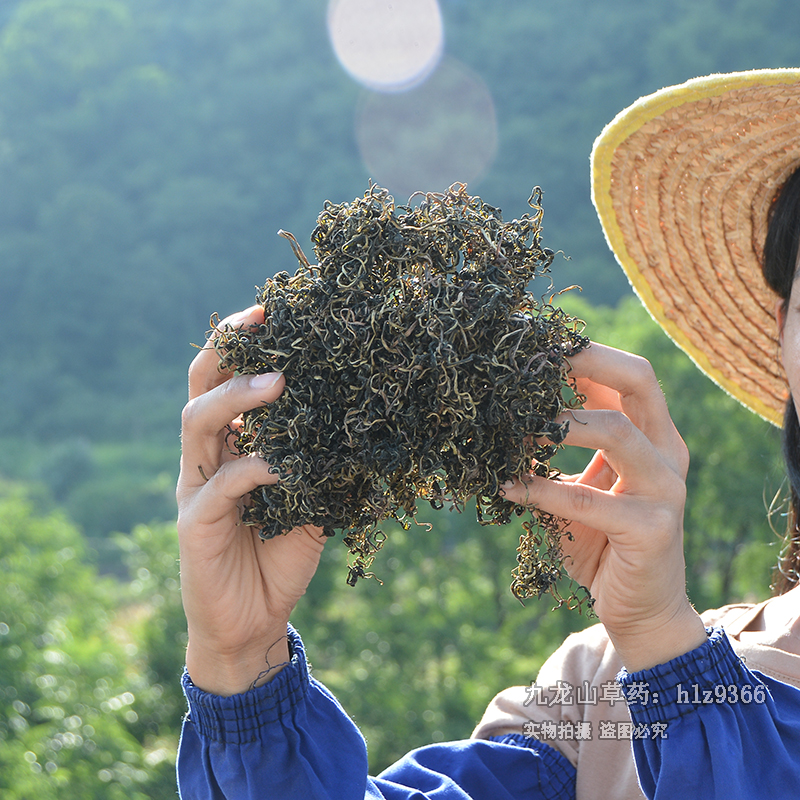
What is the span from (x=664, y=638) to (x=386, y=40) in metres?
56.7

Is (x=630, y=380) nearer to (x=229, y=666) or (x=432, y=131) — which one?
(x=229, y=666)

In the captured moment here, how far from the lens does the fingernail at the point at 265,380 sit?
3.64 feet

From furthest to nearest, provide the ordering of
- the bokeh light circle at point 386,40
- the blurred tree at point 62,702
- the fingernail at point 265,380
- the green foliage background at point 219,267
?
the bokeh light circle at point 386,40 → the green foliage background at point 219,267 → the blurred tree at point 62,702 → the fingernail at point 265,380

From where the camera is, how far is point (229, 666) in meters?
1.33

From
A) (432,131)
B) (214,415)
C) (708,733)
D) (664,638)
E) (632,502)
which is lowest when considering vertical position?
(708,733)

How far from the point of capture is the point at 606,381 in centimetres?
119

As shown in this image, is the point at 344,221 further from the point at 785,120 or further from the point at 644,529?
the point at 785,120

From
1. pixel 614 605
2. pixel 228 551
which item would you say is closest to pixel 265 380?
pixel 228 551

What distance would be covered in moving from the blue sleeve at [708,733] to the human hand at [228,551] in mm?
598

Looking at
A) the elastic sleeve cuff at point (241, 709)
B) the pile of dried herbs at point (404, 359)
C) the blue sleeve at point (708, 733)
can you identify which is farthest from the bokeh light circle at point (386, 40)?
the blue sleeve at point (708, 733)

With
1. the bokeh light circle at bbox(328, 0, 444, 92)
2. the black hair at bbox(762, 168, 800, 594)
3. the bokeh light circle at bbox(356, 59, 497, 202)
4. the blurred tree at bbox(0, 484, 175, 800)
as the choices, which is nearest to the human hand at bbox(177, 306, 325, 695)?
the black hair at bbox(762, 168, 800, 594)

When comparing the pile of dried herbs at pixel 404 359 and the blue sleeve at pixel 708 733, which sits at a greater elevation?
the pile of dried herbs at pixel 404 359

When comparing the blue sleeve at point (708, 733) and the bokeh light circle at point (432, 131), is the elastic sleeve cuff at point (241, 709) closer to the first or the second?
the blue sleeve at point (708, 733)

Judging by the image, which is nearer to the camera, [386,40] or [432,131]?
[432,131]
